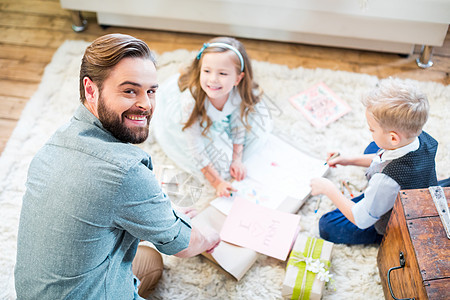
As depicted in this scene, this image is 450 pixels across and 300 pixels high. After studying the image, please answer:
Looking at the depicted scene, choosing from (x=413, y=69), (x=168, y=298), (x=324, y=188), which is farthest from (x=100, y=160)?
(x=413, y=69)

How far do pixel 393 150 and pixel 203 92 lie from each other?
72 cm

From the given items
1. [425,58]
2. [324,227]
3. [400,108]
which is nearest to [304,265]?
[324,227]

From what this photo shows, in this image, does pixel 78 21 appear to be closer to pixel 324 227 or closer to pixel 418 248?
pixel 324 227

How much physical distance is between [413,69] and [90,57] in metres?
1.76

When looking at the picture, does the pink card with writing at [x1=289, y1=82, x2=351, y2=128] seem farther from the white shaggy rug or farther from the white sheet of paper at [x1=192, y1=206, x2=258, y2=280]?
the white sheet of paper at [x1=192, y1=206, x2=258, y2=280]

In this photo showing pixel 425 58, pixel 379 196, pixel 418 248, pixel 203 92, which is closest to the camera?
pixel 418 248

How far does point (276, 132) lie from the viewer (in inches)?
81.9

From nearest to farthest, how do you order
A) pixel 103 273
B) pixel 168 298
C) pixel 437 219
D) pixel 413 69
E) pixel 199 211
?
1. pixel 103 273
2. pixel 437 219
3. pixel 168 298
4. pixel 199 211
5. pixel 413 69

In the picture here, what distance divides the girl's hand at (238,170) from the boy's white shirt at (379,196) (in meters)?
0.49

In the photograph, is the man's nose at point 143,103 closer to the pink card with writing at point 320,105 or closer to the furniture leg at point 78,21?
the pink card with writing at point 320,105

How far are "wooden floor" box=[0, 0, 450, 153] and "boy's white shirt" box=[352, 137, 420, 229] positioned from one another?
92cm

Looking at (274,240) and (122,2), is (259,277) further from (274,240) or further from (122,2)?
(122,2)

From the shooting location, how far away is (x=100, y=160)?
1.07 meters

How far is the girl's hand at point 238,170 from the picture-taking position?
1.89 metres
